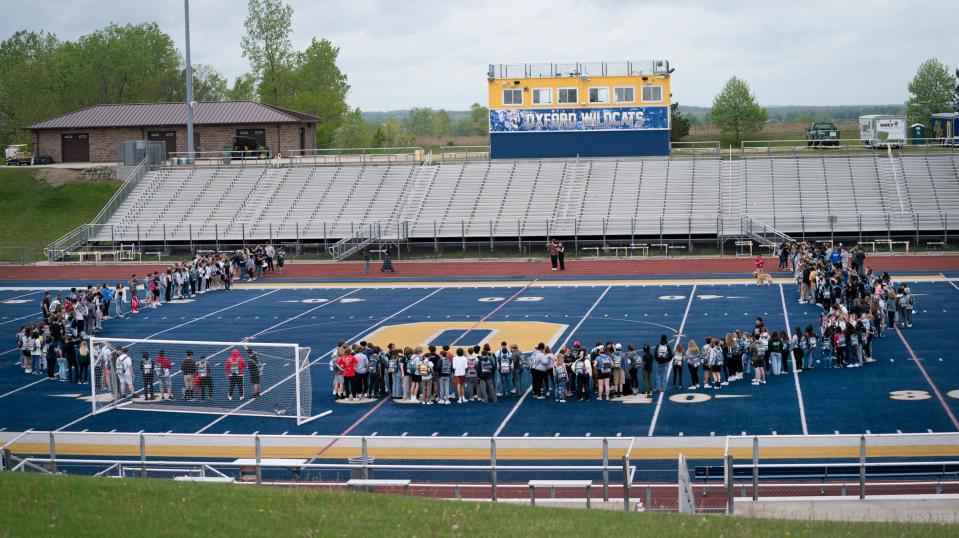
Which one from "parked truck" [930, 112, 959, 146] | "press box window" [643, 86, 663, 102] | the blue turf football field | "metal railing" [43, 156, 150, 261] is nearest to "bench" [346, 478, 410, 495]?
the blue turf football field

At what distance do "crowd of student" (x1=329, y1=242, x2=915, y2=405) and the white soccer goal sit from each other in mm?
1352

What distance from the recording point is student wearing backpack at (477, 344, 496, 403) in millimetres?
25844

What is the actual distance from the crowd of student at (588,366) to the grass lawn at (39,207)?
3605 cm

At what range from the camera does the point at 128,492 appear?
15.2 m

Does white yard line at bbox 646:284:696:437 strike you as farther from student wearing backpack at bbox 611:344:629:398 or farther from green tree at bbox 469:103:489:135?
green tree at bbox 469:103:489:135

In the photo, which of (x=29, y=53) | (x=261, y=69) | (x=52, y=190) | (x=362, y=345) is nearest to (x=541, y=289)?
(x=362, y=345)

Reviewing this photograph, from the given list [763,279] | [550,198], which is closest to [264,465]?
[763,279]

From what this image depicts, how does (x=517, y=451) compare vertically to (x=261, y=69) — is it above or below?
below

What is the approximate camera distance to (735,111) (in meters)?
108

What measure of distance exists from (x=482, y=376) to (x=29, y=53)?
102815 mm

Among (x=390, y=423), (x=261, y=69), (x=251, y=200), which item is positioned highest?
(x=261, y=69)

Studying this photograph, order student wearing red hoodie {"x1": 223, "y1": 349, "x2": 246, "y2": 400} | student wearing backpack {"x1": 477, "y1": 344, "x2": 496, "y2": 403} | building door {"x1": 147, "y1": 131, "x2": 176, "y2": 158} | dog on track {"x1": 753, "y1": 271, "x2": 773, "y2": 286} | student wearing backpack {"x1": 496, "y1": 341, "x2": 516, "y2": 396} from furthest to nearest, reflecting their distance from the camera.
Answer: building door {"x1": 147, "y1": 131, "x2": 176, "y2": 158} → dog on track {"x1": 753, "y1": 271, "x2": 773, "y2": 286} → student wearing red hoodie {"x1": 223, "y1": 349, "x2": 246, "y2": 400} → student wearing backpack {"x1": 496, "y1": 341, "x2": 516, "y2": 396} → student wearing backpack {"x1": 477, "y1": 344, "x2": 496, "y2": 403}

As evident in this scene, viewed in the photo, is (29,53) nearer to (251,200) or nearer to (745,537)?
(251,200)

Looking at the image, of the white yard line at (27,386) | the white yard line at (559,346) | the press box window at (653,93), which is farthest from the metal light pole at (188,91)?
the white yard line at (27,386)
